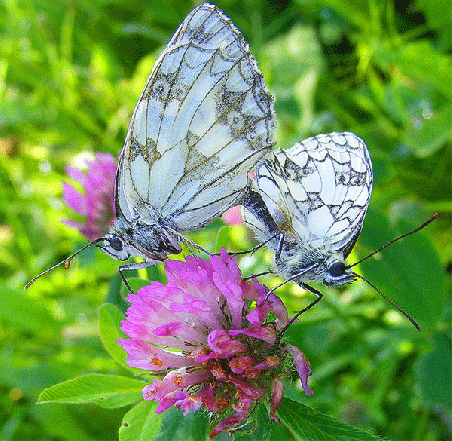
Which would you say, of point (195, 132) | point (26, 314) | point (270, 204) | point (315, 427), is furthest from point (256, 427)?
point (26, 314)

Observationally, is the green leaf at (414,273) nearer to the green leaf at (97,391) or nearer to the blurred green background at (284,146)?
the blurred green background at (284,146)

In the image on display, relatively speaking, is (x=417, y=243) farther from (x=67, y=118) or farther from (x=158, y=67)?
(x=67, y=118)

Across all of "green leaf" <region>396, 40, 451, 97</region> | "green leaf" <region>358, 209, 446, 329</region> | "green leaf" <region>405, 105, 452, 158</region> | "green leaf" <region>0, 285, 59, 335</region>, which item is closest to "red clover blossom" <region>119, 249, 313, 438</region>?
"green leaf" <region>358, 209, 446, 329</region>

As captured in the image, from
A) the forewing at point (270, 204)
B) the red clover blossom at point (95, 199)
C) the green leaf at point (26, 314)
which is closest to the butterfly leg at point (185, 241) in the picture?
the forewing at point (270, 204)

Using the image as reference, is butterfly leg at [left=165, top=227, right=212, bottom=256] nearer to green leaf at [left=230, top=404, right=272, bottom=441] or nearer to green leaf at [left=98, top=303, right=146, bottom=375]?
green leaf at [left=98, top=303, right=146, bottom=375]

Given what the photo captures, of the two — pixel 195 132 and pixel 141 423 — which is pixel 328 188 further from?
pixel 141 423
